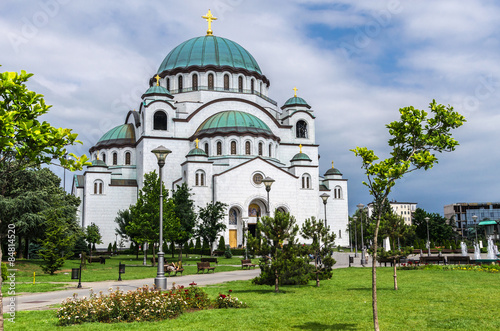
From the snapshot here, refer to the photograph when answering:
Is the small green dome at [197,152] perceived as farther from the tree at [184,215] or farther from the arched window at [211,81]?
the arched window at [211,81]

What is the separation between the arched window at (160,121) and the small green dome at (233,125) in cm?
400

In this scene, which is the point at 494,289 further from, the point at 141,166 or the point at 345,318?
the point at 141,166

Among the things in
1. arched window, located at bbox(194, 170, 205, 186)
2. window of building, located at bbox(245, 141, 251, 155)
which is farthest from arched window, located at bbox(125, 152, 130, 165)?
window of building, located at bbox(245, 141, 251, 155)

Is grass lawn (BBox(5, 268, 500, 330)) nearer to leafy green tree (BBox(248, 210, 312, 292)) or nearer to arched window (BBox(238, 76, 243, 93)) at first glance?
leafy green tree (BBox(248, 210, 312, 292))

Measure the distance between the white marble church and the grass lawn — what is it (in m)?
32.8

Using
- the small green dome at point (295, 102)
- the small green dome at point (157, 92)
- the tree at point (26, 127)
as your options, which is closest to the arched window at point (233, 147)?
the small green dome at point (157, 92)

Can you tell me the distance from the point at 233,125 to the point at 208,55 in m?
11.9

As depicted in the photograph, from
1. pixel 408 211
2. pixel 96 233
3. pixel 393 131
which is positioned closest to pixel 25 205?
pixel 96 233

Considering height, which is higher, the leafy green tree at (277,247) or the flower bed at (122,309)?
the leafy green tree at (277,247)

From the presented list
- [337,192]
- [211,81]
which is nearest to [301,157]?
[337,192]

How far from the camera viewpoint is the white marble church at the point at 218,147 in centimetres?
5019

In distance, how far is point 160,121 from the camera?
54906mm

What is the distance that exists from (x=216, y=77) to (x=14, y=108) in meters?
52.1

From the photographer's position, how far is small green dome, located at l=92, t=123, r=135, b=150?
57.2 meters
